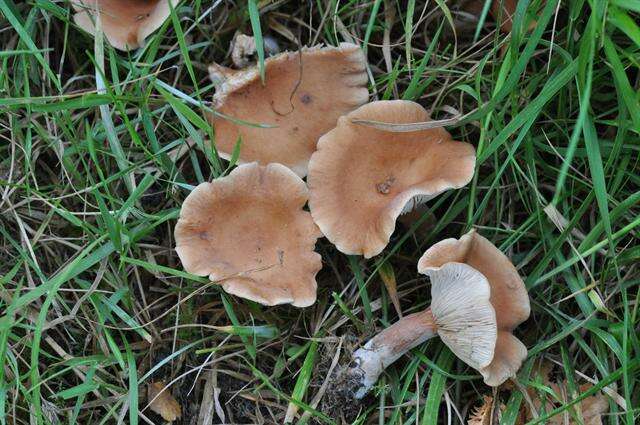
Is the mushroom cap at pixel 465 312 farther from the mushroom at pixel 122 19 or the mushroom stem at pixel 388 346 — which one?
the mushroom at pixel 122 19

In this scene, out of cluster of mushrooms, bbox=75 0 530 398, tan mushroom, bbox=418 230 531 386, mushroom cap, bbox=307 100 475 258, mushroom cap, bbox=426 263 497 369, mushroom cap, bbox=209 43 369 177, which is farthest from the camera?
mushroom cap, bbox=209 43 369 177

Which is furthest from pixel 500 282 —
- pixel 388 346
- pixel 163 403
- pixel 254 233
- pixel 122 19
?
pixel 122 19

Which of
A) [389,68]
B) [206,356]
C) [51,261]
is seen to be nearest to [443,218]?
[389,68]

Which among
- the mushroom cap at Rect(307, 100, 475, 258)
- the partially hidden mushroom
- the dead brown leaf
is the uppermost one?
the mushroom cap at Rect(307, 100, 475, 258)

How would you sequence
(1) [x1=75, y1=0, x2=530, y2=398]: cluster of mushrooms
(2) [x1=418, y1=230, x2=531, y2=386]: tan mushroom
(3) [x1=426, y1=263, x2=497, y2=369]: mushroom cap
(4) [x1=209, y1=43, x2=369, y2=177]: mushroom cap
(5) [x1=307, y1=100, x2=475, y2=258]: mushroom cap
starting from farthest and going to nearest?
(4) [x1=209, y1=43, x2=369, y2=177]: mushroom cap, (5) [x1=307, y1=100, x2=475, y2=258]: mushroom cap, (1) [x1=75, y1=0, x2=530, y2=398]: cluster of mushrooms, (2) [x1=418, y1=230, x2=531, y2=386]: tan mushroom, (3) [x1=426, y1=263, x2=497, y2=369]: mushroom cap

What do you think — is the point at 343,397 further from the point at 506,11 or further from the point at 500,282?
the point at 506,11

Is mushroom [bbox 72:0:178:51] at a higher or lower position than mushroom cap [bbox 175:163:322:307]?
higher

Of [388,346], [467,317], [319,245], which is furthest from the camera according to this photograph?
[319,245]

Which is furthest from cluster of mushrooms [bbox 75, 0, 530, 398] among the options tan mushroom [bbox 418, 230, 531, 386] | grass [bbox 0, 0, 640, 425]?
grass [bbox 0, 0, 640, 425]

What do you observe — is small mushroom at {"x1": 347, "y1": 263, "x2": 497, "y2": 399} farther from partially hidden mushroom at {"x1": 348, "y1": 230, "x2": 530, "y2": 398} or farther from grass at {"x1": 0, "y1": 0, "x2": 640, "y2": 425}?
grass at {"x1": 0, "y1": 0, "x2": 640, "y2": 425}
